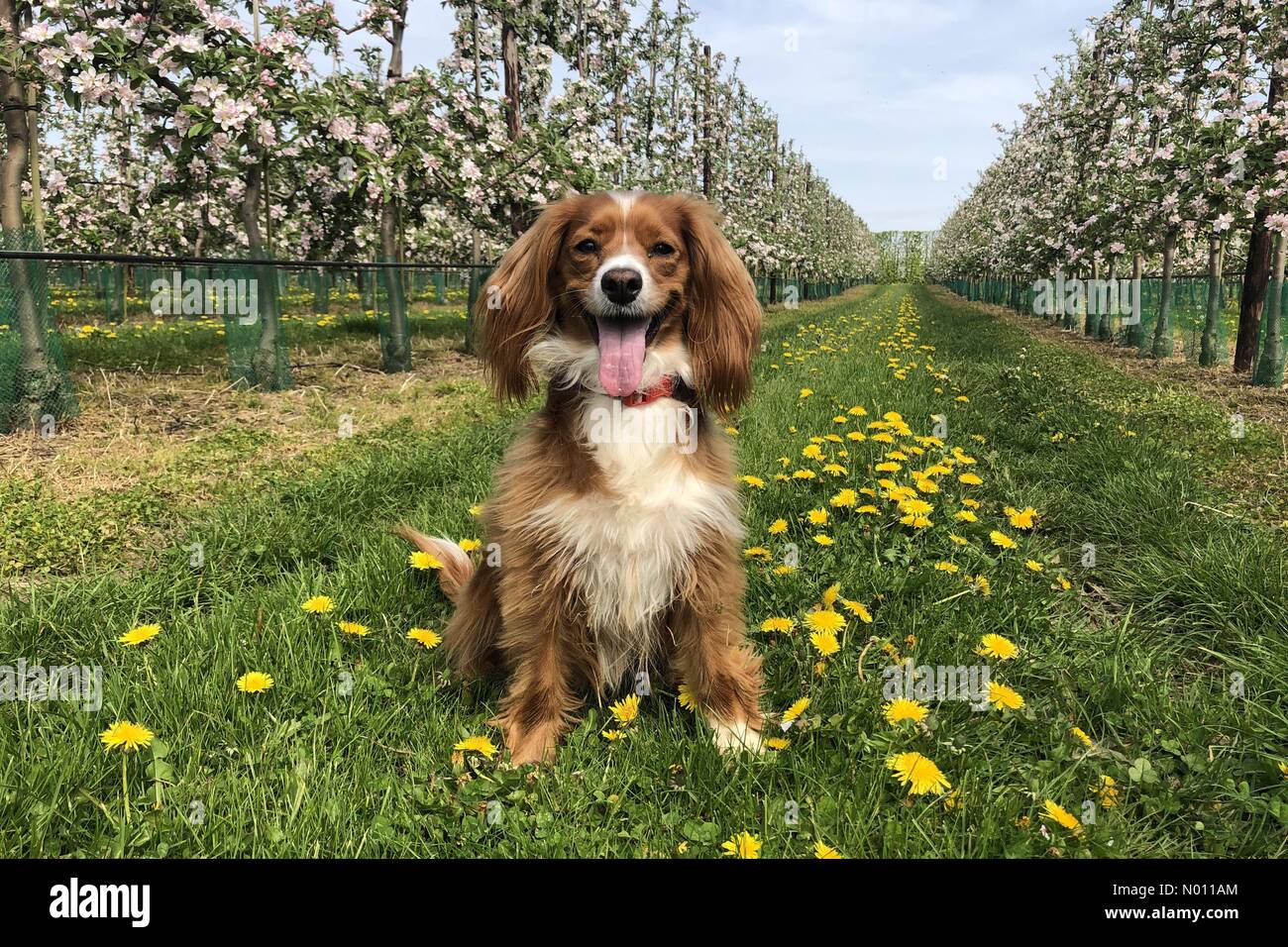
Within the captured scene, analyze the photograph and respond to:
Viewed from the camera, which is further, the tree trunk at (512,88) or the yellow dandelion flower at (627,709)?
the tree trunk at (512,88)

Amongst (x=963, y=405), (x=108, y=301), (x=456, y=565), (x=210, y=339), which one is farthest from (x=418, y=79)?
(x=108, y=301)

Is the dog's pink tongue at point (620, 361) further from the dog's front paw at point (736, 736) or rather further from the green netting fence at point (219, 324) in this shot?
the green netting fence at point (219, 324)

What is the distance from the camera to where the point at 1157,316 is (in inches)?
510

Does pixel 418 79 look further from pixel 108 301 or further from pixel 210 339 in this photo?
pixel 108 301

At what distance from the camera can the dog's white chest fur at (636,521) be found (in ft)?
7.27

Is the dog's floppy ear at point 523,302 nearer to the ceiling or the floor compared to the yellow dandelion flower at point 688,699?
nearer to the ceiling

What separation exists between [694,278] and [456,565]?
1.53 m

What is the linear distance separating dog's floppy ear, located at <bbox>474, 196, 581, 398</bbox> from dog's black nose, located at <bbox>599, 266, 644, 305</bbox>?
12.5 inches

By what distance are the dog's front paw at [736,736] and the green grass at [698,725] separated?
0.08m

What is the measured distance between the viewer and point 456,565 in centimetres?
305

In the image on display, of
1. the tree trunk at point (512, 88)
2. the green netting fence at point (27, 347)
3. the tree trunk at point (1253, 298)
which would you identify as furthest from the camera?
the tree trunk at point (512, 88)

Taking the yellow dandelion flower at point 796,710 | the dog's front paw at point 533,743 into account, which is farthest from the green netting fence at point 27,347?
Result: the yellow dandelion flower at point 796,710

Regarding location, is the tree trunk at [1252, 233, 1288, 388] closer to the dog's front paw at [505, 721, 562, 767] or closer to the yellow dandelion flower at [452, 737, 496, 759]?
the dog's front paw at [505, 721, 562, 767]

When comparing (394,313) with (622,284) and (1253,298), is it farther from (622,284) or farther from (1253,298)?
(1253,298)
